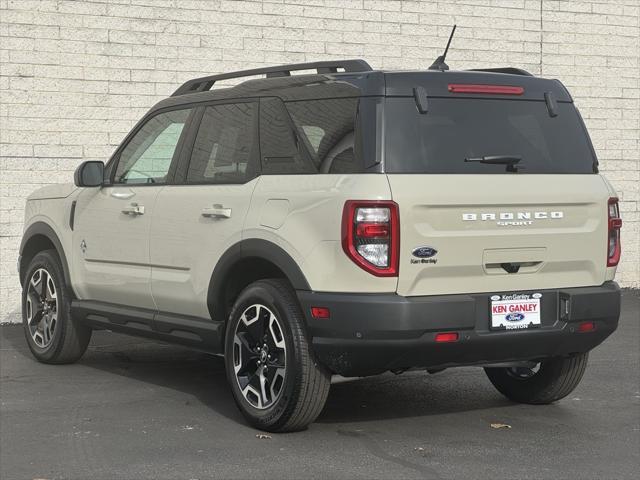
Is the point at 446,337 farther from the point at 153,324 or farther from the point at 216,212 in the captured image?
the point at 153,324

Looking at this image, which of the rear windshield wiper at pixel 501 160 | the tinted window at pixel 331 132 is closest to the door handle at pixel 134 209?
the tinted window at pixel 331 132

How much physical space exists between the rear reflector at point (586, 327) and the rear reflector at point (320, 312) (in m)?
1.45

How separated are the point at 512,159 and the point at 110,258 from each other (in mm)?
3037

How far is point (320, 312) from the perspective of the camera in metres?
6.39

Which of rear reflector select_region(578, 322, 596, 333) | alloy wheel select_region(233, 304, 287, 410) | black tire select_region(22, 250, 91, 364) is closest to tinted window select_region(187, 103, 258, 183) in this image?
alloy wheel select_region(233, 304, 287, 410)

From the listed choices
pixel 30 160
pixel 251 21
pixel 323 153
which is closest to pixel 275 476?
pixel 323 153

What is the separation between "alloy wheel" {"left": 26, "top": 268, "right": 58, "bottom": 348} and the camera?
9109 millimetres

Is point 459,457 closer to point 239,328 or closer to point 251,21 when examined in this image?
point 239,328

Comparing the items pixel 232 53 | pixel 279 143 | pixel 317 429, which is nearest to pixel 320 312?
pixel 317 429

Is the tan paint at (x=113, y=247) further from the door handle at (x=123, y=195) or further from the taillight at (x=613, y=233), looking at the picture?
the taillight at (x=613, y=233)

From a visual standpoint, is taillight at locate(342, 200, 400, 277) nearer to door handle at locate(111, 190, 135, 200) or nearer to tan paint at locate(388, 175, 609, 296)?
tan paint at locate(388, 175, 609, 296)

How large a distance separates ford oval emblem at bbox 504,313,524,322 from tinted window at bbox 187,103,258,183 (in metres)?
1.68

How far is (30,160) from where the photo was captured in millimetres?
11961

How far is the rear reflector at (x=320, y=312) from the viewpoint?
6.35 meters
